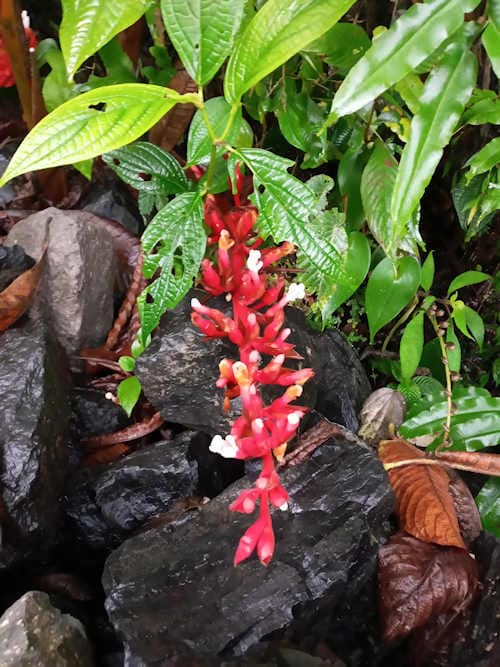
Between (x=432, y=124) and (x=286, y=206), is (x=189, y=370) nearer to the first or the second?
(x=286, y=206)

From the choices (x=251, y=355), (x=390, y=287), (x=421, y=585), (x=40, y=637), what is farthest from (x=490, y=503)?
A: (x=40, y=637)

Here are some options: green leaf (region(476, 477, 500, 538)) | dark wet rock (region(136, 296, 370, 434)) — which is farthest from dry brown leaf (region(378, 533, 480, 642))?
dark wet rock (region(136, 296, 370, 434))

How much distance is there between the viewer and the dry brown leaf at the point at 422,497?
1.21 meters

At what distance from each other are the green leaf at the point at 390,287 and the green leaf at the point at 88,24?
0.77m

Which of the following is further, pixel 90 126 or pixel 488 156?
pixel 488 156

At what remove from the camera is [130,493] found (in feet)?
4.41

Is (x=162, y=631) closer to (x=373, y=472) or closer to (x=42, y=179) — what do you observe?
(x=373, y=472)

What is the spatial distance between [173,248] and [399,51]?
498mm

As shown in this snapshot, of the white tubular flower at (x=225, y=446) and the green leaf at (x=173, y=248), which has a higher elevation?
the green leaf at (x=173, y=248)

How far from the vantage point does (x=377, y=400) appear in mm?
1480

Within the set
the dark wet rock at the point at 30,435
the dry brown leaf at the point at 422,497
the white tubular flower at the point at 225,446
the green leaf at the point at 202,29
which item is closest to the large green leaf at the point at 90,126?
the green leaf at the point at 202,29

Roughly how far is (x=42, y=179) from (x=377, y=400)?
1170 mm

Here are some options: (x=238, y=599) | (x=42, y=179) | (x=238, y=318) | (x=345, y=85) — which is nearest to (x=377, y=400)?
(x=238, y=318)

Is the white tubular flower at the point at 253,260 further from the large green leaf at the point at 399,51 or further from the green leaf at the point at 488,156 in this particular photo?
the green leaf at the point at 488,156
